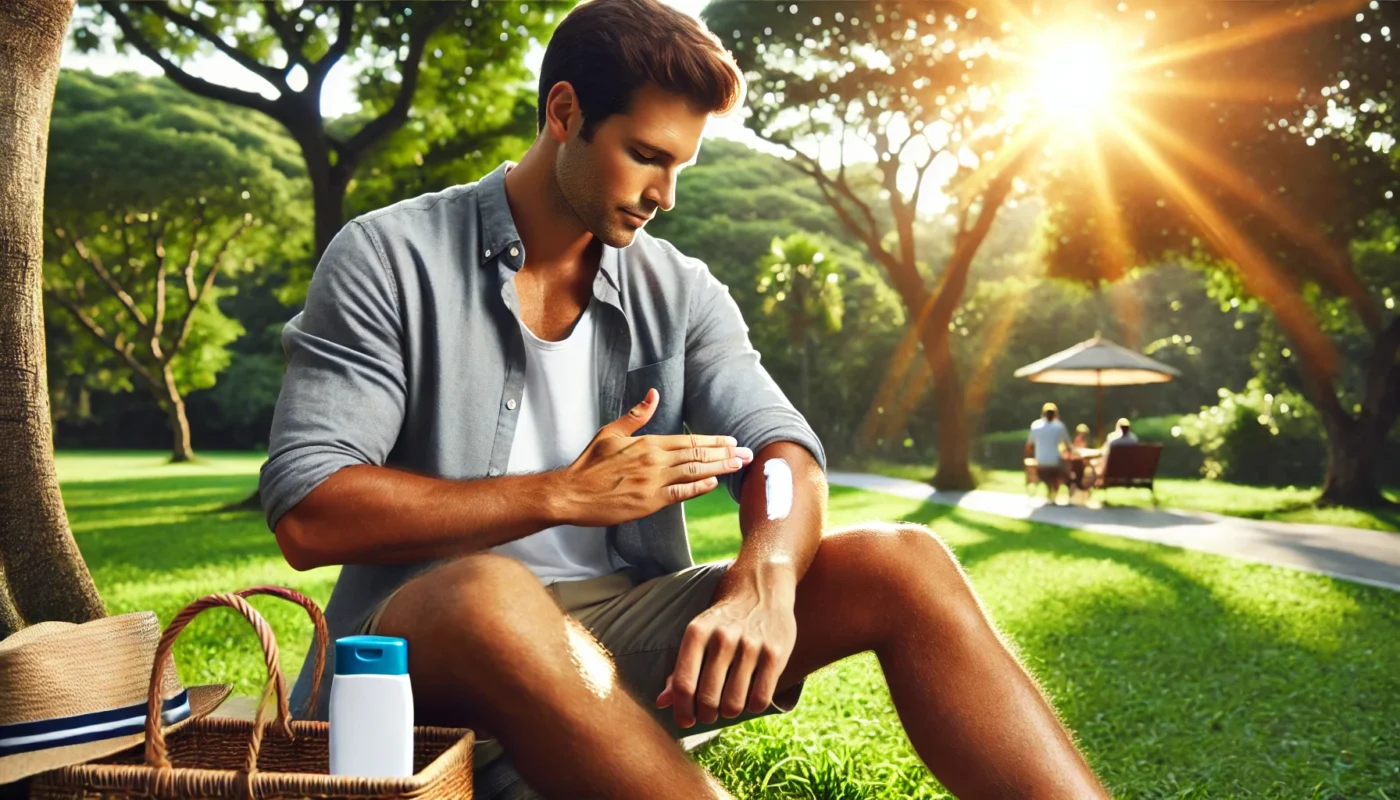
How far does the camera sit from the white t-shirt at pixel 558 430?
2229 mm

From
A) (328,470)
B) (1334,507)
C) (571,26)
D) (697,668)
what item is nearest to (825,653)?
(697,668)

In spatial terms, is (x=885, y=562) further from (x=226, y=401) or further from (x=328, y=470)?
(x=226, y=401)

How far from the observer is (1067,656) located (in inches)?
234

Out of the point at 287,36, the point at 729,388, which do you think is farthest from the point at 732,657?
the point at 287,36

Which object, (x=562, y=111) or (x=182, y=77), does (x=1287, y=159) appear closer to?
(x=182, y=77)

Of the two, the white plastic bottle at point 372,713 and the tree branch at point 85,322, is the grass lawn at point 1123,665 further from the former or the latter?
the tree branch at point 85,322

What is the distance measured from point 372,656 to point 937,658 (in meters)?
0.88

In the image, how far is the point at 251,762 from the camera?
1441 mm

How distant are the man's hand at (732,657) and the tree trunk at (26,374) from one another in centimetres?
186

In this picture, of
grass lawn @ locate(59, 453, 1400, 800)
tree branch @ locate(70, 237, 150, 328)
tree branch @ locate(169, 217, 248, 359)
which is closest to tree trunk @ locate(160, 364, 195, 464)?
tree branch @ locate(169, 217, 248, 359)

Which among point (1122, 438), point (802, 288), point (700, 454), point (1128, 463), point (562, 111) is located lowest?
point (1128, 463)

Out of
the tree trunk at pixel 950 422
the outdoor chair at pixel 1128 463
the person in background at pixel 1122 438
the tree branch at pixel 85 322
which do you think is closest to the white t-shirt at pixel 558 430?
the outdoor chair at pixel 1128 463

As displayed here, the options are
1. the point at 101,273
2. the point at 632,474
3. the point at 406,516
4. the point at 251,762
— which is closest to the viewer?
the point at 251,762

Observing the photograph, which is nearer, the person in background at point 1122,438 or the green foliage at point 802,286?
the person in background at point 1122,438
